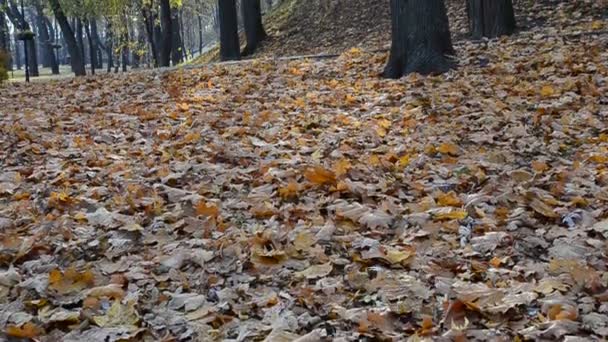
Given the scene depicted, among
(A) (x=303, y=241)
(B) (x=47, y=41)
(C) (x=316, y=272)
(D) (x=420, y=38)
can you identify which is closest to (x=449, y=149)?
(A) (x=303, y=241)

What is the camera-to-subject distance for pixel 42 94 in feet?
30.6

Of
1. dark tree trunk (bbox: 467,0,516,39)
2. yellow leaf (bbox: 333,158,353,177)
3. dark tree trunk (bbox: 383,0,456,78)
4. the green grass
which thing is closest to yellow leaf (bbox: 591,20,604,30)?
dark tree trunk (bbox: 467,0,516,39)

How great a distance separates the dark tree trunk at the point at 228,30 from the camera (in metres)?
13.7

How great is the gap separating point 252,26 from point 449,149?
1248cm

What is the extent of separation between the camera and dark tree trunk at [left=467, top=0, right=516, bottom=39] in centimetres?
998

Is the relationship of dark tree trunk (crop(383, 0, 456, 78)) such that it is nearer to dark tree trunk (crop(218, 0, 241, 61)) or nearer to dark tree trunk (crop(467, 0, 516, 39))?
dark tree trunk (crop(467, 0, 516, 39))

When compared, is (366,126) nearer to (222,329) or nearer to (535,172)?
(535,172)

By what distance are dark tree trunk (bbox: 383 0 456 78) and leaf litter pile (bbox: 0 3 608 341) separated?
2.98 ft

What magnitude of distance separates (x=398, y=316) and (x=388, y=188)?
4.91 ft

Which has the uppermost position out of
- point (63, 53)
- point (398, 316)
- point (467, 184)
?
point (63, 53)

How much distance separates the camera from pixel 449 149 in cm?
452

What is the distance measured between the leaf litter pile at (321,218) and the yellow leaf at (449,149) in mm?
17

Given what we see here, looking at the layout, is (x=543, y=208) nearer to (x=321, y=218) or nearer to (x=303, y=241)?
(x=321, y=218)

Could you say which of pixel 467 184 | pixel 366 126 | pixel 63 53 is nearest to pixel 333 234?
pixel 467 184
